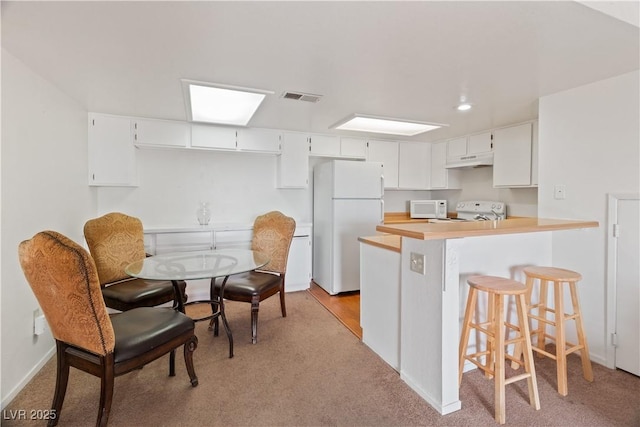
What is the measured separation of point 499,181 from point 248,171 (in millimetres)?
3134

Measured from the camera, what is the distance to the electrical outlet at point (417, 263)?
5.92 ft

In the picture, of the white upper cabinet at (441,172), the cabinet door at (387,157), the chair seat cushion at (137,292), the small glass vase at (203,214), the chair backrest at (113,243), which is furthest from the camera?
the white upper cabinet at (441,172)

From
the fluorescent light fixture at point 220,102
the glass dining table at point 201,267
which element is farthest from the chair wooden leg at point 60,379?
the fluorescent light fixture at point 220,102

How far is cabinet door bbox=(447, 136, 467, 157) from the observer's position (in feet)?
13.6

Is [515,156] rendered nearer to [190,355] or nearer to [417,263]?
[417,263]

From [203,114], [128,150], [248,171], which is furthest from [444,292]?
[128,150]

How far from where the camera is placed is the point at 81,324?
147cm

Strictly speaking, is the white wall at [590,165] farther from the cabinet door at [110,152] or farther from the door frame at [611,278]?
the cabinet door at [110,152]

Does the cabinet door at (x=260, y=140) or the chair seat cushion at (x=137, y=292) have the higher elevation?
the cabinet door at (x=260, y=140)

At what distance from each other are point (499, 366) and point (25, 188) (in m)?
3.05

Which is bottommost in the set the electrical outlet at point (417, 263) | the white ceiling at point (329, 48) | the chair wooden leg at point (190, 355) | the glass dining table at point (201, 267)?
the chair wooden leg at point (190, 355)

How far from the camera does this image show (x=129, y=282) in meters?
2.68

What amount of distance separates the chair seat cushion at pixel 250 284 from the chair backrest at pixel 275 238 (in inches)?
6.9

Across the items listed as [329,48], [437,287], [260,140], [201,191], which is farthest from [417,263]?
[201,191]
